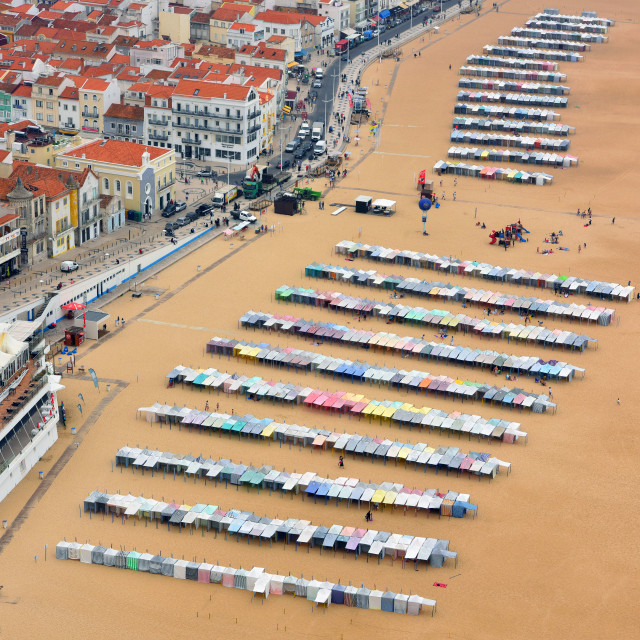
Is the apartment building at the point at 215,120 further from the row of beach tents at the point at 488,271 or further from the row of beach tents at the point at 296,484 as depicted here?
the row of beach tents at the point at 296,484

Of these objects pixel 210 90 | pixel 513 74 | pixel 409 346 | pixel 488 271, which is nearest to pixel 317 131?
pixel 210 90

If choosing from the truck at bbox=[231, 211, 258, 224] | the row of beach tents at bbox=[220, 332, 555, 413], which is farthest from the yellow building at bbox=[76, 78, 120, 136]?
the row of beach tents at bbox=[220, 332, 555, 413]

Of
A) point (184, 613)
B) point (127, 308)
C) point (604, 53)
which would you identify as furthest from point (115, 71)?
point (184, 613)

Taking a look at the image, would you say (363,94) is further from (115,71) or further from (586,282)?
(586,282)

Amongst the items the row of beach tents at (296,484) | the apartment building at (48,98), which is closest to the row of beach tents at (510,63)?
the apartment building at (48,98)

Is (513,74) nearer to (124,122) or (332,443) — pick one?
(124,122)
